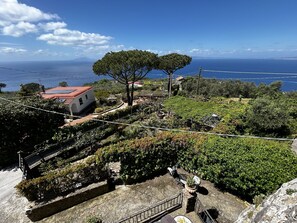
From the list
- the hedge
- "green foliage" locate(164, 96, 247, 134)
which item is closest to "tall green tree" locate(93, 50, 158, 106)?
"green foliage" locate(164, 96, 247, 134)

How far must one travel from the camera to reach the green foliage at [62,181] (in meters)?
7.27

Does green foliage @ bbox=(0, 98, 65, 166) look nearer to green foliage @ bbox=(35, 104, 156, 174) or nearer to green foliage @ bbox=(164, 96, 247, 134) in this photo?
green foliage @ bbox=(35, 104, 156, 174)

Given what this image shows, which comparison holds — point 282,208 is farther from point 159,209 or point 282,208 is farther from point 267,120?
point 267,120

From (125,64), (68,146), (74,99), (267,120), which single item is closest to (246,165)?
(267,120)

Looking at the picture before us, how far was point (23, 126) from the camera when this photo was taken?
36.9ft

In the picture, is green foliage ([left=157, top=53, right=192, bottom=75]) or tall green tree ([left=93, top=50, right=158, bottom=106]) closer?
tall green tree ([left=93, top=50, right=158, bottom=106])

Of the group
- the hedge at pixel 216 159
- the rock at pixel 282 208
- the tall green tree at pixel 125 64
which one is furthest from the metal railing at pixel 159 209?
the tall green tree at pixel 125 64

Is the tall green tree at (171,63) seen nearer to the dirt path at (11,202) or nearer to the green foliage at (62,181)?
the green foliage at (62,181)

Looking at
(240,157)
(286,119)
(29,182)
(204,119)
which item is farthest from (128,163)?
(286,119)

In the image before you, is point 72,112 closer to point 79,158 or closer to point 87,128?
point 87,128

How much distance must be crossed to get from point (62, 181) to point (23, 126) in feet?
20.3

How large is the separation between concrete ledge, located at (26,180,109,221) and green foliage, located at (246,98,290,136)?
461 inches

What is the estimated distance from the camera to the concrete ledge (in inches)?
279

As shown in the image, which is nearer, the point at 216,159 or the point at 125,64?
the point at 216,159
